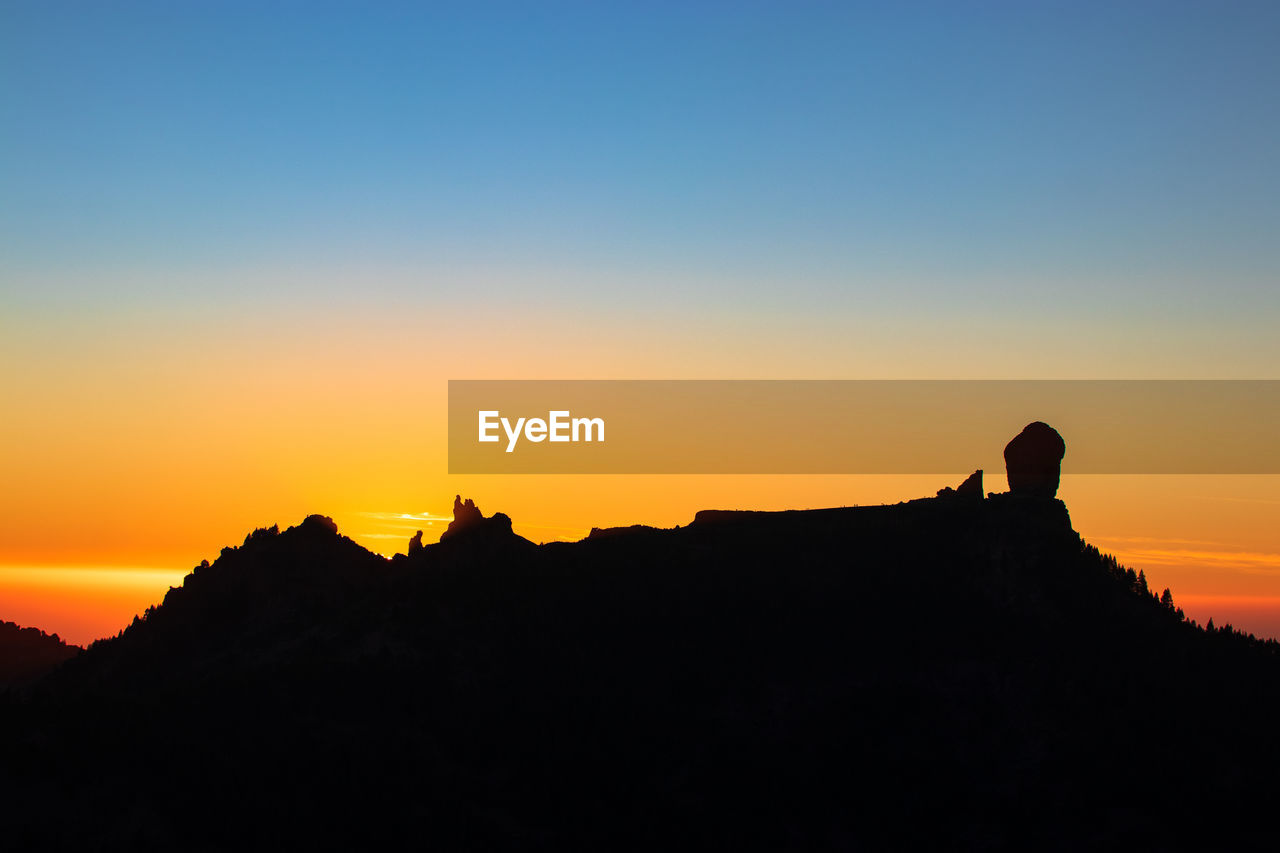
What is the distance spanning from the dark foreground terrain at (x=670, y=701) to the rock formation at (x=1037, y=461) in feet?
13.6

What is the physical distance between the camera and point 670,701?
120625 mm

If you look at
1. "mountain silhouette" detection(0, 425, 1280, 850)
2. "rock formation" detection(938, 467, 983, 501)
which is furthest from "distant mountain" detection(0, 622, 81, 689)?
"rock formation" detection(938, 467, 983, 501)

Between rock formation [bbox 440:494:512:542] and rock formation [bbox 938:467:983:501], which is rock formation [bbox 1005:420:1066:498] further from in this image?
rock formation [bbox 440:494:512:542]

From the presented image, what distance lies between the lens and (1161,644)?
126750 millimetres

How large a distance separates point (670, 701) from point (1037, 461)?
49.1 metres

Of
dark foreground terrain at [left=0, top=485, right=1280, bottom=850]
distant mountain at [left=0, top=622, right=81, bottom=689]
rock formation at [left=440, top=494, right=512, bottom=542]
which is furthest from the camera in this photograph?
distant mountain at [left=0, top=622, right=81, bottom=689]

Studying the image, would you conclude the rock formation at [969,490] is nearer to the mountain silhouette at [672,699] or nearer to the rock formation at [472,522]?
the mountain silhouette at [672,699]

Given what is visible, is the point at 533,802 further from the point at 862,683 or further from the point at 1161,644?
the point at 1161,644

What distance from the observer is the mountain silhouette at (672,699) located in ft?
339

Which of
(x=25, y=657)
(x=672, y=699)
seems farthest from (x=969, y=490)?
(x=25, y=657)

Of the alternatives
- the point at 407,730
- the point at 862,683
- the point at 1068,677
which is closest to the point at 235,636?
the point at 407,730

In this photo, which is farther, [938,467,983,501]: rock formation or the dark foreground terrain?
[938,467,983,501]: rock formation

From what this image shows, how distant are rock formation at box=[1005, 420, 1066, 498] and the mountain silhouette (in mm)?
4239

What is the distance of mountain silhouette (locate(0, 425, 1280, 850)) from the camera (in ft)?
339
